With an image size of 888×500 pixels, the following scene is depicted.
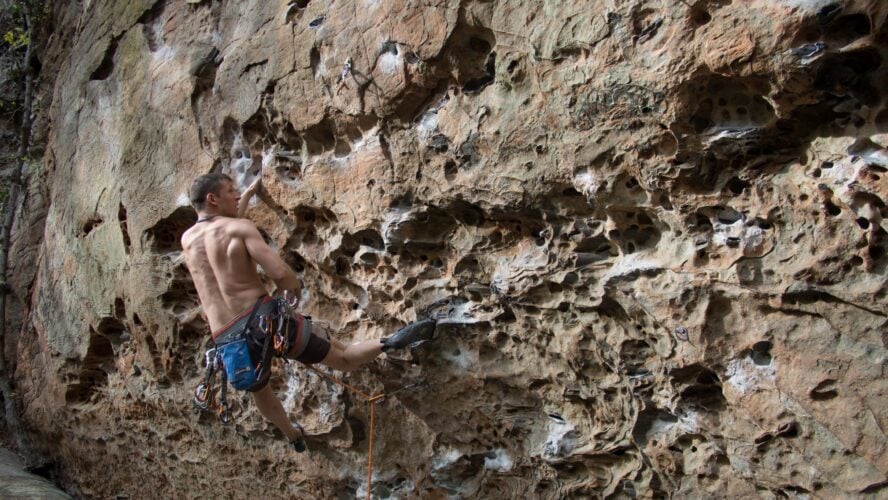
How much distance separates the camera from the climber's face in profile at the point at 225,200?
3.43m

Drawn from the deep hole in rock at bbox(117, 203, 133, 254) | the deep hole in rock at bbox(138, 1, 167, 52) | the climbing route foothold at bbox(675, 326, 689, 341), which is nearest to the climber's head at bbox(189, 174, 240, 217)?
the deep hole in rock at bbox(117, 203, 133, 254)

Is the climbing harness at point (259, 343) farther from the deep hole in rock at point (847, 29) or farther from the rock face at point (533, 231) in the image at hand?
the deep hole in rock at point (847, 29)

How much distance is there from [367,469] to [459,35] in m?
2.24

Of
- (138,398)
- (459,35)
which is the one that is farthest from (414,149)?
(138,398)

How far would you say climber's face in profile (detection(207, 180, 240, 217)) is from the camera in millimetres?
3432

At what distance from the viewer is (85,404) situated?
5605mm

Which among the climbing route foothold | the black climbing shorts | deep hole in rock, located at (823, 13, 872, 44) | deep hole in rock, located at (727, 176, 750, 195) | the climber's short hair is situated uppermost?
Result: deep hole in rock, located at (823, 13, 872, 44)

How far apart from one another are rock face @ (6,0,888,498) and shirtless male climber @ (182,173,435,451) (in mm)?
224

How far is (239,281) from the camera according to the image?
11.1ft

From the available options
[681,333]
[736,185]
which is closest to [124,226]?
[681,333]

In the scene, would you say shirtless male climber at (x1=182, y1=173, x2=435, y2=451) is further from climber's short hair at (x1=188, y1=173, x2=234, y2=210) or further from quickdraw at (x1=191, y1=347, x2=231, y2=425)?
quickdraw at (x1=191, y1=347, x2=231, y2=425)

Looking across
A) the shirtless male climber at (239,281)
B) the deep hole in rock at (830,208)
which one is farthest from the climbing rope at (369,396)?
the deep hole in rock at (830,208)

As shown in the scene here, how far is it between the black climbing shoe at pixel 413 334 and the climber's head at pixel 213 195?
40.9 inches

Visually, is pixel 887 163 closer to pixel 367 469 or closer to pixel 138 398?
pixel 367 469
